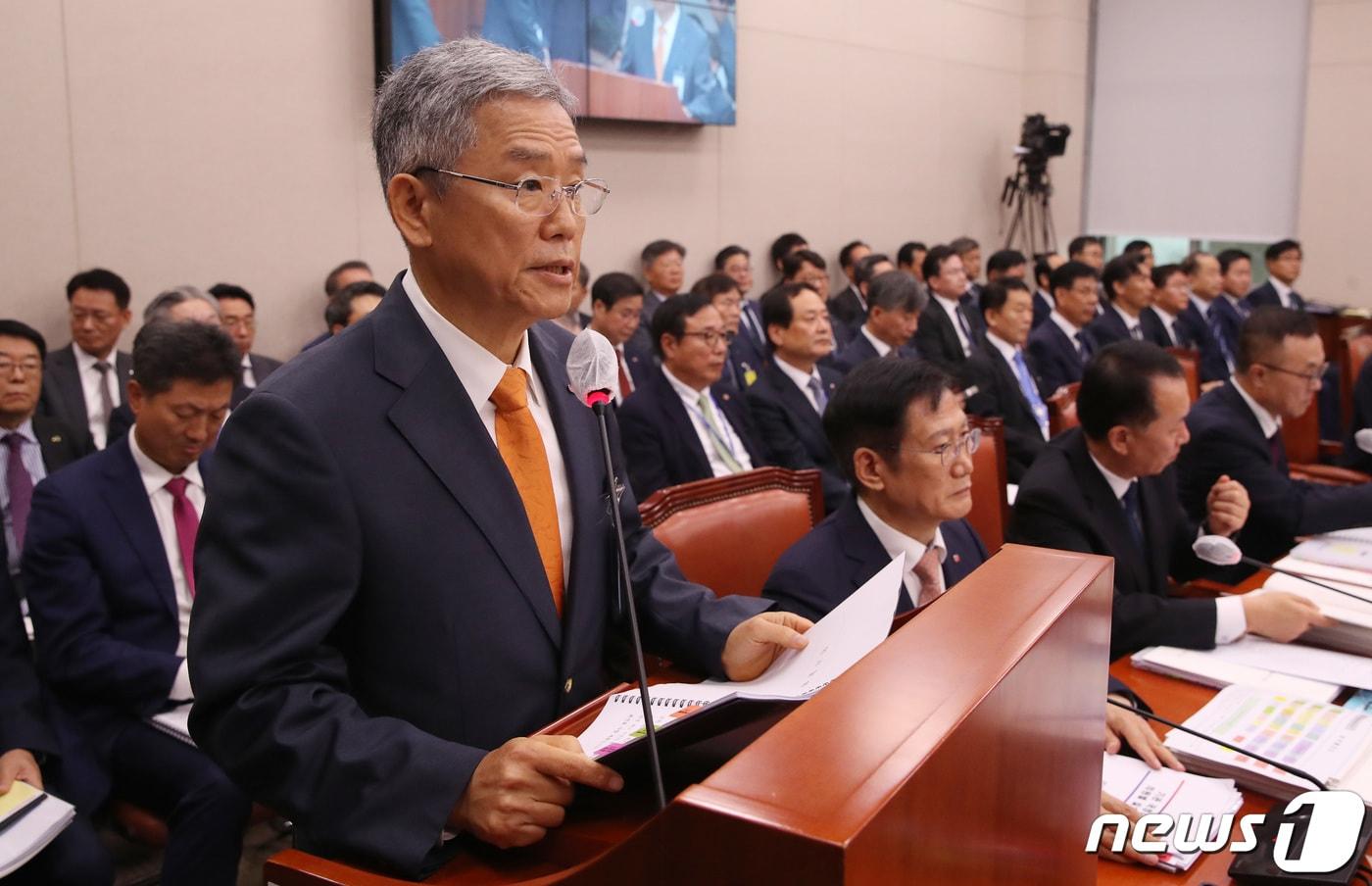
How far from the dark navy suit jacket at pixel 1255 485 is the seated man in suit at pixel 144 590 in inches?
95.1

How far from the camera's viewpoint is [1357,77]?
9.02 meters

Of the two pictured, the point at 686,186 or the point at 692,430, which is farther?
the point at 686,186

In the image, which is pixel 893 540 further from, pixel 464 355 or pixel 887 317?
pixel 887 317

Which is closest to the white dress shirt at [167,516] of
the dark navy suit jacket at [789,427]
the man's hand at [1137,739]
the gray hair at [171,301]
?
the gray hair at [171,301]

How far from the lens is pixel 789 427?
4.15 m

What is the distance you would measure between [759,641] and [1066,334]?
527cm

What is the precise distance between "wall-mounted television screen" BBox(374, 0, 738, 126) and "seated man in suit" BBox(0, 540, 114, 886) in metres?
3.61

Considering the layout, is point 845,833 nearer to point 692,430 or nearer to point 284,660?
point 284,660

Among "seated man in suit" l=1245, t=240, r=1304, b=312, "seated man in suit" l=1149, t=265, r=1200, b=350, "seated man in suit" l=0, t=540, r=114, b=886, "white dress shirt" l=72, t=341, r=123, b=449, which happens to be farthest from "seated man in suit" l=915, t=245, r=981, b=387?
"seated man in suit" l=0, t=540, r=114, b=886

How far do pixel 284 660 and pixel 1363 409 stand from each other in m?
4.12

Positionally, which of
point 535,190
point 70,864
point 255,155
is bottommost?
point 70,864

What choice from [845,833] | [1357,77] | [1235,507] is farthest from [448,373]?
[1357,77]

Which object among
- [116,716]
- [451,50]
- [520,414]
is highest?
[451,50]

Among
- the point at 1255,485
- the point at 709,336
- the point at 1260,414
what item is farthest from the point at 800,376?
the point at 1255,485
